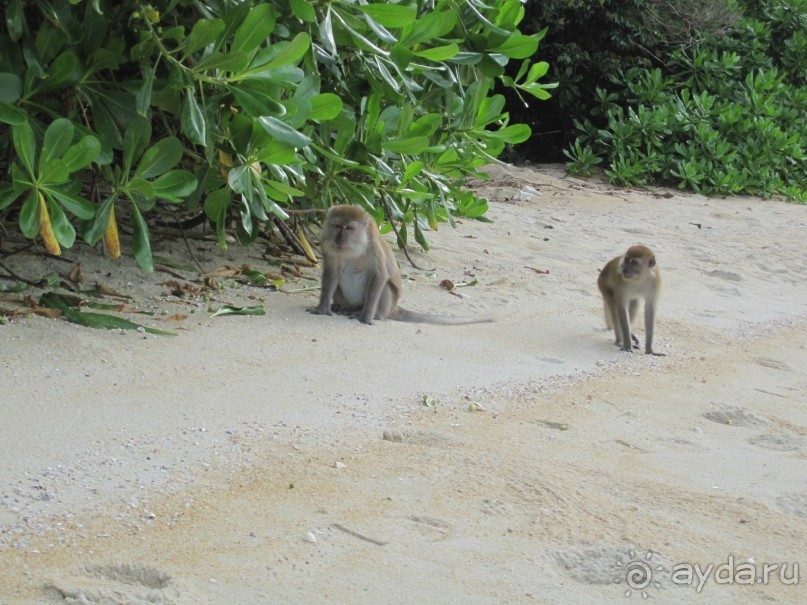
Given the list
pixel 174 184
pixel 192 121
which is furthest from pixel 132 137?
pixel 192 121

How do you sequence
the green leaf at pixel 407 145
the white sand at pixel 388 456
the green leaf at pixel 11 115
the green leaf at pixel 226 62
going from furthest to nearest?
1. the green leaf at pixel 407 145
2. the green leaf at pixel 226 62
3. the green leaf at pixel 11 115
4. the white sand at pixel 388 456

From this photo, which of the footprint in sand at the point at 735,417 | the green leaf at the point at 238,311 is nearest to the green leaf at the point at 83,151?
the green leaf at the point at 238,311

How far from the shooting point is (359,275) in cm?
792

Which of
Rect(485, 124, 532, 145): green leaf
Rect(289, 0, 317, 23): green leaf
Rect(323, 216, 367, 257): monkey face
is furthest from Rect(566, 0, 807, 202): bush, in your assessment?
Rect(289, 0, 317, 23): green leaf

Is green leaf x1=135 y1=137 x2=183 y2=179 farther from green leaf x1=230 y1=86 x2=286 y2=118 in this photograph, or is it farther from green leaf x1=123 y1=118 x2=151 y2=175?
green leaf x1=230 y1=86 x2=286 y2=118

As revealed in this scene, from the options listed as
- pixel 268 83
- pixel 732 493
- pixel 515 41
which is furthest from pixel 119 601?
pixel 515 41

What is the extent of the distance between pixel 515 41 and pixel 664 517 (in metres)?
4.77

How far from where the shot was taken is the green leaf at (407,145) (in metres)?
7.58

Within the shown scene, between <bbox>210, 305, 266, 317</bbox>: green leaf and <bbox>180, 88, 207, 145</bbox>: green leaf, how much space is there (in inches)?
54.4

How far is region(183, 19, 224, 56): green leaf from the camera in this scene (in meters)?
5.67

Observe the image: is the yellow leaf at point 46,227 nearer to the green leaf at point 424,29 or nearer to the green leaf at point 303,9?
the green leaf at point 303,9

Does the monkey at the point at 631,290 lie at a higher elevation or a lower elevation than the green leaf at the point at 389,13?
lower

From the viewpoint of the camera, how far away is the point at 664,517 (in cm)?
460

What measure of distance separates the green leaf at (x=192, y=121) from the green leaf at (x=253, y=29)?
38 centimetres
